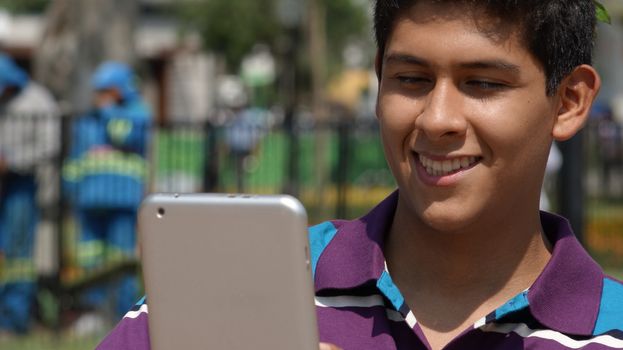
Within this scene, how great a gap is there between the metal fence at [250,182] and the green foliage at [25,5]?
122ft

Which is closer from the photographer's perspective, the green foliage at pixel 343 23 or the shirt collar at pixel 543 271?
the shirt collar at pixel 543 271

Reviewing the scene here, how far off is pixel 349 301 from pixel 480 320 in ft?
0.75

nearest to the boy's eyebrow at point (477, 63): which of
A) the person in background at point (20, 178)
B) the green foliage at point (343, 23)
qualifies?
the person in background at point (20, 178)

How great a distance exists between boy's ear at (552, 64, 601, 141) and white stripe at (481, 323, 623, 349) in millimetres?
351

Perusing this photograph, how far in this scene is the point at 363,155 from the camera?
1234 centimetres

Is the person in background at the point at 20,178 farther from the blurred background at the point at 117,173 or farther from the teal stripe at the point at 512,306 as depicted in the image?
the teal stripe at the point at 512,306

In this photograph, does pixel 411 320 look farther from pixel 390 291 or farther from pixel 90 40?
pixel 90 40

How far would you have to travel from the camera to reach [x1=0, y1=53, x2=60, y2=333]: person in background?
386 inches

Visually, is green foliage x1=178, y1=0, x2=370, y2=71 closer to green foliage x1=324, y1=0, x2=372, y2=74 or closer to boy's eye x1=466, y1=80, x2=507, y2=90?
green foliage x1=324, y1=0, x2=372, y2=74

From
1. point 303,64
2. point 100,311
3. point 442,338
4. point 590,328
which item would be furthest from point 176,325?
point 303,64

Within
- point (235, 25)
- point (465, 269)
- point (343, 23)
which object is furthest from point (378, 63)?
point (343, 23)

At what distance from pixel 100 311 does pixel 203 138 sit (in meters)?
1.91

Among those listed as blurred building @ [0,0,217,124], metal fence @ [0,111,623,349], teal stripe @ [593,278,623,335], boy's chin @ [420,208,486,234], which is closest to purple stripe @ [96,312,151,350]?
boy's chin @ [420,208,486,234]

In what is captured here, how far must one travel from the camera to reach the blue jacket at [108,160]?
979 centimetres
